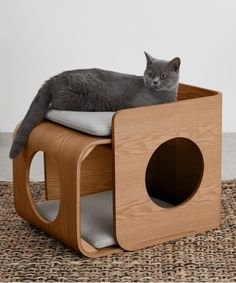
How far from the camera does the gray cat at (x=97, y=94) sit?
2.44 meters

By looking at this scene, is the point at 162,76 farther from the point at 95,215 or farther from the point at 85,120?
the point at 95,215

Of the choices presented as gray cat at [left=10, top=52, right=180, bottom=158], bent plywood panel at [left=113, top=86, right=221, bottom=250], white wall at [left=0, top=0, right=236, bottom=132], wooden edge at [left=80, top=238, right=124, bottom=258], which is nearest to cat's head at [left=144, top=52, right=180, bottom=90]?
gray cat at [left=10, top=52, right=180, bottom=158]

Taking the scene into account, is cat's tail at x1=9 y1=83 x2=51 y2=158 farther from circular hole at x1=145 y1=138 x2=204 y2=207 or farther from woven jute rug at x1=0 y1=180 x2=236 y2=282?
circular hole at x1=145 y1=138 x2=204 y2=207

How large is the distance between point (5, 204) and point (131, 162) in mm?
801

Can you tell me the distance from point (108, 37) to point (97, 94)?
144cm

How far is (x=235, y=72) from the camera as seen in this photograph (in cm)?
391

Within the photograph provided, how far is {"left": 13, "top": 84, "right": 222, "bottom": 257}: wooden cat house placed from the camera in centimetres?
222

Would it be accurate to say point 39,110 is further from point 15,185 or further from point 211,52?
point 211,52

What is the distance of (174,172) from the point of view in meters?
2.69

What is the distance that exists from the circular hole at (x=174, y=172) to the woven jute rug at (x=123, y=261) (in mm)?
204

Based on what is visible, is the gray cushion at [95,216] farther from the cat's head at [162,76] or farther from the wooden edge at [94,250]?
the cat's head at [162,76]

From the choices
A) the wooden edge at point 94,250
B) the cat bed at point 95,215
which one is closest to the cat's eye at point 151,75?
the cat bed at point 95,215

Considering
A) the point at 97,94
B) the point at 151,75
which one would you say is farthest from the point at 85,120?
the point at 151,75

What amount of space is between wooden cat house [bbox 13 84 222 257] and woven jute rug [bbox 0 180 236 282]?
1.7 inches
